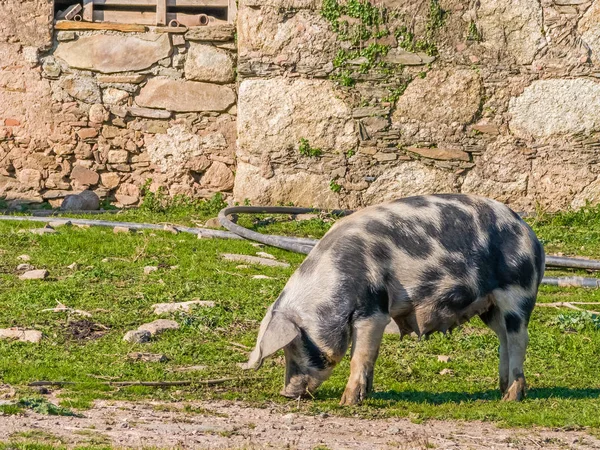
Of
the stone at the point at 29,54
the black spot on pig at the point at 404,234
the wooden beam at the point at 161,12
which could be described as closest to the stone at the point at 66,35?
the stone at the point at 29,54

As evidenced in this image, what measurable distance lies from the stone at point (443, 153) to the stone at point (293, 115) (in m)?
0.87

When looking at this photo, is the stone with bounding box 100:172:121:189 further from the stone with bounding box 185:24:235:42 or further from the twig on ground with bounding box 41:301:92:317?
the twig on ground with bounding box 41:301:92:317

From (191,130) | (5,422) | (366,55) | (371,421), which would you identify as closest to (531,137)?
(366,55)

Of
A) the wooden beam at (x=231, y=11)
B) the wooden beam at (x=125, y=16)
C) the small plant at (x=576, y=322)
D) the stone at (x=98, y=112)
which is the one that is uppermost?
the wooden beam at (x=231, y=11)

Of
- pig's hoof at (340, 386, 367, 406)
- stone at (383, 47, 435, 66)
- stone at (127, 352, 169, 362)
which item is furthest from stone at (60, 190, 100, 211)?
pig's hoof at (340, 386, 367, 406)

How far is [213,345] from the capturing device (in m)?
8.08

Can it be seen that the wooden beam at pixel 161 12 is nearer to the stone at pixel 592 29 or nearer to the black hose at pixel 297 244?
the black hose at pixel 297 244

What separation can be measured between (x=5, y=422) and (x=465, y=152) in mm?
9761

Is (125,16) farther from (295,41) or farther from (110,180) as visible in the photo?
(295,41)

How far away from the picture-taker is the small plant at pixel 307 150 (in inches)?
562

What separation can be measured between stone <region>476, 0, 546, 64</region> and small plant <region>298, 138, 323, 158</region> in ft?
8.77

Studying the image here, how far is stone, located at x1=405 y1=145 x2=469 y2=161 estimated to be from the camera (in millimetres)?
14297

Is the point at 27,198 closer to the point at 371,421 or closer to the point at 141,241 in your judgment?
the point at 141,241

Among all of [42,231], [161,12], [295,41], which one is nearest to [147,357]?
[42,231]
